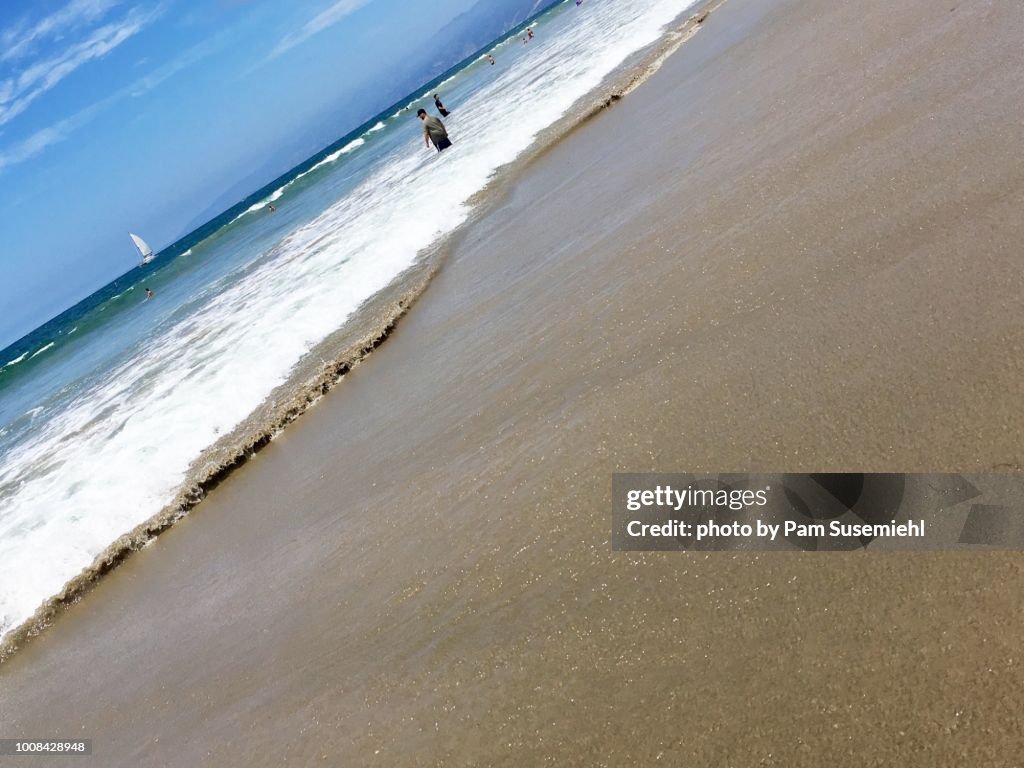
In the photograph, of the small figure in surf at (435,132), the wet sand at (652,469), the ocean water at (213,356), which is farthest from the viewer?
the small figure in surf at (435,132)

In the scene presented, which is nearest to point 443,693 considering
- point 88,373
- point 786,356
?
point 786,356

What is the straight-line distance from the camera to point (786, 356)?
4.51 meters

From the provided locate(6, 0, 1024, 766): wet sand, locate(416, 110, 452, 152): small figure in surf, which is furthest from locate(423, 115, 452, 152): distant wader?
locate(6, 0, 1024, 766): wet sand

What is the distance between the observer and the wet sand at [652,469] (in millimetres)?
2842

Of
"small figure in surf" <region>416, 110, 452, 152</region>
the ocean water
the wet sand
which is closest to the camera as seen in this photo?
the wet sand

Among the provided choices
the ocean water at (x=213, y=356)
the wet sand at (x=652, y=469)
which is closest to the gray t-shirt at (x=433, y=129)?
the ocean water at (x=213, y=356)

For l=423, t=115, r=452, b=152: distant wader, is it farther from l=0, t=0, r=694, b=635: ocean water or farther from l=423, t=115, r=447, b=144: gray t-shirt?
l=0, t=0, r=694, b=635: ocean water

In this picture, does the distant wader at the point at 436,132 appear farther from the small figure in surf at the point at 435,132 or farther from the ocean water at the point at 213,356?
the ocean water at the point at 213,356

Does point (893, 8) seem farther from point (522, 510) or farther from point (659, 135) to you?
point (522, 510)

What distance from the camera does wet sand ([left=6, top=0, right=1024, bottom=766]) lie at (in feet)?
9.32

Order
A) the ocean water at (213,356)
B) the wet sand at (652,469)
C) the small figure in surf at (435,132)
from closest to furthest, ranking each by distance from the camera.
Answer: the wet sand at (652,469)
the ocean water at (213,356)
the small figure in surf at (435,132)

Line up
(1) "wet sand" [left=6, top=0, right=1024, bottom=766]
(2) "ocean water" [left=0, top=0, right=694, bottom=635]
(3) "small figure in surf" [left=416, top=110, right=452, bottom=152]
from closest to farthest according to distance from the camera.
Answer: (1) "wet sand" [left=6, top=0, right=1024, bottom=766]
(2) "ocean water" [left=0, top=0, right=694, bottom=635]
(3) "small figure in surf" [left=416, top=110, right=452, bottom=152]

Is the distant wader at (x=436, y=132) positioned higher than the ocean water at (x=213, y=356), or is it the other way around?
the distant wader at (x=436, y=132)

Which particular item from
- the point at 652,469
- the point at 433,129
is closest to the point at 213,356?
the point at 433,129
